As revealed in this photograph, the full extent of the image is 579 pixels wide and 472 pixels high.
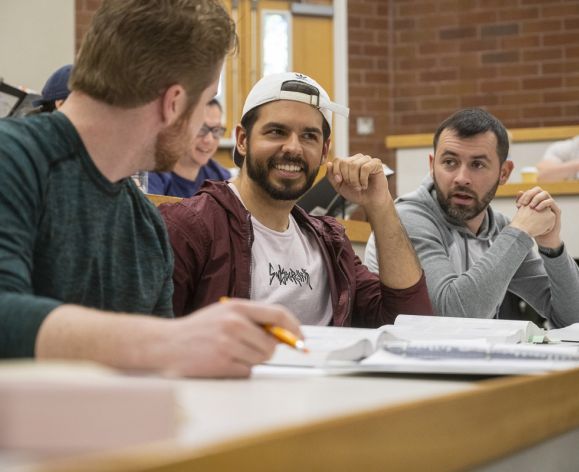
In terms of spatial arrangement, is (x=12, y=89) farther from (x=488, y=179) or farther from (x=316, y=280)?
(x=488, y=179)

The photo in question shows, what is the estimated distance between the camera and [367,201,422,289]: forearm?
2057 millimetres

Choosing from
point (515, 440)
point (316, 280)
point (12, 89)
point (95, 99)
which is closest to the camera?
point (515, 440)

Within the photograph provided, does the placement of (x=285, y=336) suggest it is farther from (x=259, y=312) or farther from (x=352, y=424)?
(x=352, y=424)

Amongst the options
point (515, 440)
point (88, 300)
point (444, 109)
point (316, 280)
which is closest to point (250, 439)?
point (515, 440)

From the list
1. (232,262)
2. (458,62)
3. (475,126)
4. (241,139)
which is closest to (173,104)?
(232,262)

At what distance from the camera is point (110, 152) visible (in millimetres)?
1248

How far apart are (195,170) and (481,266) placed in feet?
5.49

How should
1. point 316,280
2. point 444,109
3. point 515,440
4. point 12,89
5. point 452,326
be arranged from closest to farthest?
point 515,440
point 452,326
point 316,280
point 12,89
point 444,109

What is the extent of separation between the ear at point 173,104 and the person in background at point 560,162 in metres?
3.23

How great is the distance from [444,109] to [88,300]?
5236 millimetres

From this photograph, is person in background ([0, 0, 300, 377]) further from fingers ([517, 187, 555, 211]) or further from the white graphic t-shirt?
fingers ([517, 187, 555, 211])

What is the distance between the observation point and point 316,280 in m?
2.00

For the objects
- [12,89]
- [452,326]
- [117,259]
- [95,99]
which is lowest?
[452,326]

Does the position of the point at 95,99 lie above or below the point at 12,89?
below
